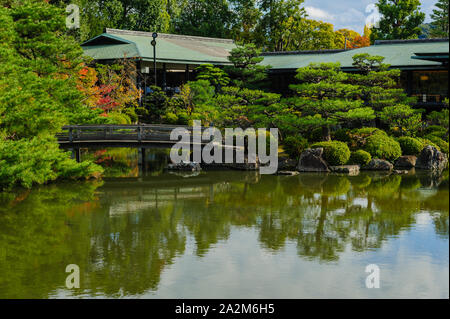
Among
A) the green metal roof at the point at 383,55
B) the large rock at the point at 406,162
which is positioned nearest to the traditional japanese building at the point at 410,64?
the green metal roof at the point at 383,55

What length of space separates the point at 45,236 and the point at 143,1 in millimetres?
43398

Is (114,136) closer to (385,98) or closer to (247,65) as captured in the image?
(247,65)

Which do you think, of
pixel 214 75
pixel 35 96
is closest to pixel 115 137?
pixel 35 96

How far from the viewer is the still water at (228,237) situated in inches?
500

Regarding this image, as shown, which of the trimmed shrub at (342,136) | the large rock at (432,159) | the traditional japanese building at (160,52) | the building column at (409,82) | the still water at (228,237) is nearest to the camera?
the still water at (228,237)

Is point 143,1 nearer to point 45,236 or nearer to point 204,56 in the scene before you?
point 204,56

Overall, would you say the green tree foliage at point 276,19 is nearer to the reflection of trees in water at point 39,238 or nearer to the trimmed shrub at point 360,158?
the trimmed shrub at point 360,158

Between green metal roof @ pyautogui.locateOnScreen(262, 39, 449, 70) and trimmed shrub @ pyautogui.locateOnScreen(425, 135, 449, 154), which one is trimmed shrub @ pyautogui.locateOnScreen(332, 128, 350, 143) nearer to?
trimmed shrub @ pyautogui.locateOnScreen(425, 135, 449, 154)

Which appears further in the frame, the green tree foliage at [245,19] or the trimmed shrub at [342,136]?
the green tree foliage at [245,19]

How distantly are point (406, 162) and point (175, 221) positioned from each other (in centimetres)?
1541

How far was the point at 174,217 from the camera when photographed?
19953mm

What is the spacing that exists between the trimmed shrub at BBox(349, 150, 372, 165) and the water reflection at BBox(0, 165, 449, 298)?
2010 mm

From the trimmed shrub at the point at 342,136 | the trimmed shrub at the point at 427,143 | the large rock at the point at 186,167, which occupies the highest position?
the trimmed shrub at the point at 342,136

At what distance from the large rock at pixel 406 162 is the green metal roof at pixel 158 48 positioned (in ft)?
52.6
